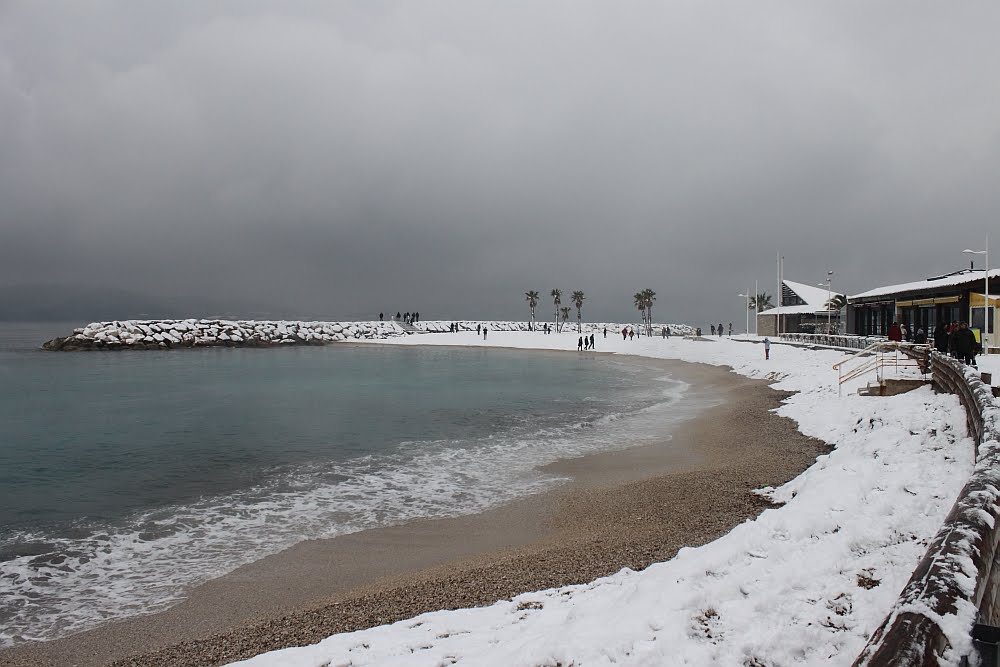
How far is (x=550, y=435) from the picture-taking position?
18344mm

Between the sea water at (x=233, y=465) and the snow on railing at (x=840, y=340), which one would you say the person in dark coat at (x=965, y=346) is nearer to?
the sea water at (x=233, y=465)

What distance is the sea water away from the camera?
8.73 metres

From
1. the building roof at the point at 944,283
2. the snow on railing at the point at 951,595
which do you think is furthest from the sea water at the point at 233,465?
the building roof at the point at 944,283

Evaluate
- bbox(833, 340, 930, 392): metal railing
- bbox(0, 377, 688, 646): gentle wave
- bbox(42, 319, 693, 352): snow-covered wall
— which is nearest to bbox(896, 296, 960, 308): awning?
bbox(833, 340, 930, 392): metal railing

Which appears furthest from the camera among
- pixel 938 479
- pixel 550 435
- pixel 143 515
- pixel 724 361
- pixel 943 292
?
pixel 724 361

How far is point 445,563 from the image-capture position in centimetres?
842

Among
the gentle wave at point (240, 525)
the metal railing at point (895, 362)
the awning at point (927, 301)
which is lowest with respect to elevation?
the gentle wave at point (240, 525)

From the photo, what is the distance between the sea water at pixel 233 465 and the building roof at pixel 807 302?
29983 mm

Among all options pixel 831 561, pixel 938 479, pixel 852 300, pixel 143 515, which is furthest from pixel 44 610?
pixel 852 300

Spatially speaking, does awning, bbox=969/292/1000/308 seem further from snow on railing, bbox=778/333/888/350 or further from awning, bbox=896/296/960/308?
snow on railing, bbox=778/333/888/350

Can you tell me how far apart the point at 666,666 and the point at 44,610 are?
8.14 m

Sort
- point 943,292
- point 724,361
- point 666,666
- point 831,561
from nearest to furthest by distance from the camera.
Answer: point 666,666 < point 831,561 < point 943,292 < point 724,361

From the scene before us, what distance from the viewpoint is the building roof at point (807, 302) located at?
181 ft

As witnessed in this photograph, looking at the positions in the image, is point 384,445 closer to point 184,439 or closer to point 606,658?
point 184,439
